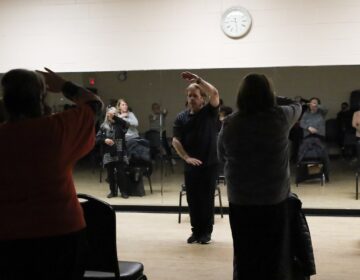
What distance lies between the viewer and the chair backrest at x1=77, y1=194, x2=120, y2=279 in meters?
2.33

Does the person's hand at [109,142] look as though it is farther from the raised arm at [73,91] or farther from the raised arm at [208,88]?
the raised arm at [73,91]

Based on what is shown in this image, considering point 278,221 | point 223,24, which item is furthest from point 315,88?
point 278,221

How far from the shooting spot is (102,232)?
2.34m

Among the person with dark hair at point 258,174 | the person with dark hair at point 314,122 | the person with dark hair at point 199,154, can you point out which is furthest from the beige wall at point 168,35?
the person with dark hair at point 258,174

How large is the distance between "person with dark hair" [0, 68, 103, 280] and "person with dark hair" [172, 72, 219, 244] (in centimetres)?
268

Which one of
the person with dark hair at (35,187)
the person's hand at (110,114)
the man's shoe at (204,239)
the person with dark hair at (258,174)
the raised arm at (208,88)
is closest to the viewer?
the person with dark hair at (35,187)

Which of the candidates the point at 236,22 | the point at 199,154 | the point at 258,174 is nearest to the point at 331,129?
the point at 236,22

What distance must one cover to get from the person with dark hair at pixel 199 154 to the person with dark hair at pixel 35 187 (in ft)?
8.80

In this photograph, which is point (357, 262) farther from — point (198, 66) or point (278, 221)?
point (198, 66)

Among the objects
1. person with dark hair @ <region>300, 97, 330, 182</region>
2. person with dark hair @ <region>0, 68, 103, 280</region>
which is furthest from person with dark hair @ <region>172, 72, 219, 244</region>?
person with dark hair @ <region>0, 68, 103, 280</region>

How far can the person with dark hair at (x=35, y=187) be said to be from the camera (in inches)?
69.2

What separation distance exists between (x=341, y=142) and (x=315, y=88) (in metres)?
0.80

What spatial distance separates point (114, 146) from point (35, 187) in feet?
15.6

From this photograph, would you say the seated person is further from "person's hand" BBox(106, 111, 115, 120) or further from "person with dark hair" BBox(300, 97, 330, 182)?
"person with dark hair" BBox(300, 97, 330, 182)
